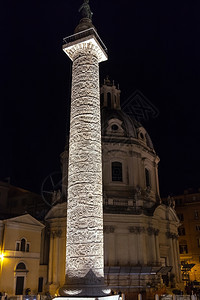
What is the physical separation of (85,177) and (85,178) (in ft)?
0.12

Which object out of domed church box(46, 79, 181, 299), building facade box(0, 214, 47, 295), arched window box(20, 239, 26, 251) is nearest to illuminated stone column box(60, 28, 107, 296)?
domed church box(46, 79, 181, 299)

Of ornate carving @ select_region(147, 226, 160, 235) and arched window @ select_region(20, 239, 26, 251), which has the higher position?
ornate carving @ select_region(147, 226, 160, 235)

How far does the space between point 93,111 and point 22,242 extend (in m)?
14.2

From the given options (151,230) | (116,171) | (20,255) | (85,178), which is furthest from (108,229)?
(85,178)

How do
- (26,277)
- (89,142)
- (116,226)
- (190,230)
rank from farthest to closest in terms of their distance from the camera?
(190,230)
(116,226)
(26,277)
(89,142)

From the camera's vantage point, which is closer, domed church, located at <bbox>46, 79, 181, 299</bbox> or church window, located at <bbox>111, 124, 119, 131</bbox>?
domed church, located at <bbox>46, 79, 181, 299</bbox>

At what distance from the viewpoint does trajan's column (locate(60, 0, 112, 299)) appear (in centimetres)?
1018

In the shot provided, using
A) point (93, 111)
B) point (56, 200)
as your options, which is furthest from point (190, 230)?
point (93, 111)

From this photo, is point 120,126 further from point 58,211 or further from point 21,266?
point 21,266

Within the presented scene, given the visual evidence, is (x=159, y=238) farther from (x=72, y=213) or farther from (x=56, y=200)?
(x=72, y=213)

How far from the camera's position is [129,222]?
77.5 ft

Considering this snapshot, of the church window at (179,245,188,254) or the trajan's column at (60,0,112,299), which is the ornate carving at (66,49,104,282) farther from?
the church window at (179,245,188,254)

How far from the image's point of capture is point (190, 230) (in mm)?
36062

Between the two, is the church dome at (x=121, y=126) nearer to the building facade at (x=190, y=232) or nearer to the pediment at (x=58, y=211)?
the pediment at (x=58, y=211)
